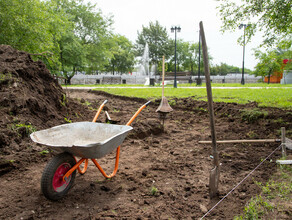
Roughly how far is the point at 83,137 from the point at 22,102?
2.11 m

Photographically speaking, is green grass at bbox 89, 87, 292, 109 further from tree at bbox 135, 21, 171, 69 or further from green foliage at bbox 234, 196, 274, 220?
tree at bbox 135, 21, 171, 69

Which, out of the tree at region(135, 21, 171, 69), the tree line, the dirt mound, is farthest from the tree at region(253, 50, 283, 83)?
the dirt mound

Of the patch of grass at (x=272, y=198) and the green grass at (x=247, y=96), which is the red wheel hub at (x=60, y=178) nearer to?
the patch of grass at (x=272, y=198)

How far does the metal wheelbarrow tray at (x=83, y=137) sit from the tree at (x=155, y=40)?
56043mm

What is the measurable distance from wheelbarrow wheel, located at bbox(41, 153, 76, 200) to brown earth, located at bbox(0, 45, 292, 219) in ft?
0.45

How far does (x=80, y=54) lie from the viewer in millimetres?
29156

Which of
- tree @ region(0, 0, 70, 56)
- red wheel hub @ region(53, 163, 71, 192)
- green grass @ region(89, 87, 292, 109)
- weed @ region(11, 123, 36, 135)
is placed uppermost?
tree @ region(0, 0, 70, 56)

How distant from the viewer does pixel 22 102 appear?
4.48 m

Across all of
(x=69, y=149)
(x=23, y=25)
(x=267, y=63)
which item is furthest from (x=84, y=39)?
(x=69, y=149)

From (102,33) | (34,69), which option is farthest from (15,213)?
(102,33)

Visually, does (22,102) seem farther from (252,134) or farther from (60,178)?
(252,134)

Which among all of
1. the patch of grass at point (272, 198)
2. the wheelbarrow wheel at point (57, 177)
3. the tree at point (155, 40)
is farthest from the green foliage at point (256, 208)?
the tree at point (155, 40)

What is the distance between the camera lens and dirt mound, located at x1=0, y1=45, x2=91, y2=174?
12.2ft

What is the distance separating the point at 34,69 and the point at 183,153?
13.5 feet
